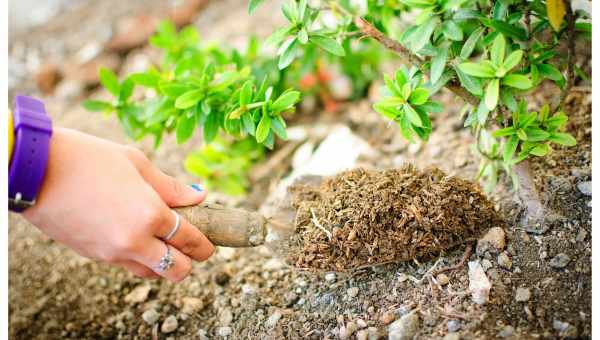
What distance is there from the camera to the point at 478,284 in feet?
4.77

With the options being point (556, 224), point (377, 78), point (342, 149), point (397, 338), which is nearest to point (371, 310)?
point (397, 338)

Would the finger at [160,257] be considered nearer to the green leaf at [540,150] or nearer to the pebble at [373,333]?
the pebble at [373,333]

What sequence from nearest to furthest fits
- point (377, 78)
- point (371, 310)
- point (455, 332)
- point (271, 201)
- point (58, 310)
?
point (455, 332)
point (371, 310)
point (58, 310)
point (271, 201)
point (377, 78)

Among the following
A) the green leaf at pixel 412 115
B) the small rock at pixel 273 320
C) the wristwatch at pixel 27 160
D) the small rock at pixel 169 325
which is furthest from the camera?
the small rock at pixel 169 325

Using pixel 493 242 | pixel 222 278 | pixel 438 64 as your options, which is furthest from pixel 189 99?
pixel 493 242

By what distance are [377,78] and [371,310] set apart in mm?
1189

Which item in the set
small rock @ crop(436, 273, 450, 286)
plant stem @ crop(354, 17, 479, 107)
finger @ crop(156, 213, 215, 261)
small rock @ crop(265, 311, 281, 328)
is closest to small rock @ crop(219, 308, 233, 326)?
small rock @ crop(265, 311, 281, 328)

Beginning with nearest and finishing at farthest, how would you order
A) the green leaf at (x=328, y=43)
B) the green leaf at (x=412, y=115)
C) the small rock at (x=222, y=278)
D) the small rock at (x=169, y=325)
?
the green leaf at (x=412, y=115) → the green leaf at (x=328, y=43) → the small rock at (x=169, y=325) → the small rock at (x=222, y=278)

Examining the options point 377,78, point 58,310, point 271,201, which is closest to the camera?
point 58,310

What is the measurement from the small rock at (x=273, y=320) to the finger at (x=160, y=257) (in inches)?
10.3

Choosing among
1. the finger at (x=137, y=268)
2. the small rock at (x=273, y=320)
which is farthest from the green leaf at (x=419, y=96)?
the finger at (x=137, y=268)

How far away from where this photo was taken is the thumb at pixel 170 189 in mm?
1467
